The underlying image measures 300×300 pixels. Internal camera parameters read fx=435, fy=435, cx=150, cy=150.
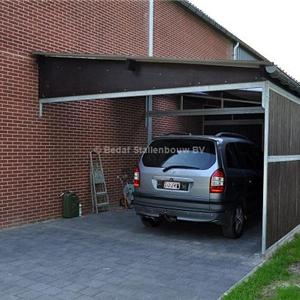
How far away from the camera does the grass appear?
4.79 m

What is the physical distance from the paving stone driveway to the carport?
0.87 metres

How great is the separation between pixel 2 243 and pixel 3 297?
242cm

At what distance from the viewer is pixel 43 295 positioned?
186 inches

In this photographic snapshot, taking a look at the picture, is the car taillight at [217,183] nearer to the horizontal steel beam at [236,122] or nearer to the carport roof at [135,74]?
the carport roof at [135,74]

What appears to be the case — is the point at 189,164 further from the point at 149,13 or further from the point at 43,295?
the point at 149,13

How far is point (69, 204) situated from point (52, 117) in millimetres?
1879

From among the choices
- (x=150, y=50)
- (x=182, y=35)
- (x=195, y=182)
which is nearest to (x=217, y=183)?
(x=195, y=182)

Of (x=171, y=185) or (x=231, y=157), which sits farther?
(x=231, y=157)

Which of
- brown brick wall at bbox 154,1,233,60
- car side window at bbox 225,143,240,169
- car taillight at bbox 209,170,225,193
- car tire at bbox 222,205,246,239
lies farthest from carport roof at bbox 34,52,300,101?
brown brick wall at bbox 154,1,233,60

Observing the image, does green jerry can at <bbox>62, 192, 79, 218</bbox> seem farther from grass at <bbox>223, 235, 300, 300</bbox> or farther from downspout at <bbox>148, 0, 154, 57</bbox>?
downspout at <bbox>148, 0, 154, 57</bbox>

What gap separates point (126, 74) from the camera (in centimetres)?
746

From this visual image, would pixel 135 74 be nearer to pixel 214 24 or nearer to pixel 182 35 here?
pixel 182 35

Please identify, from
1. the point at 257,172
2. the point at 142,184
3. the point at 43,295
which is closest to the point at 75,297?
the point at 43,295

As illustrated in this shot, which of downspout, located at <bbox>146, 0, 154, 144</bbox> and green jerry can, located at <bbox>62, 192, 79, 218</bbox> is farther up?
downspout, located at <bbox>146, 0, 154, 144</bbox>
